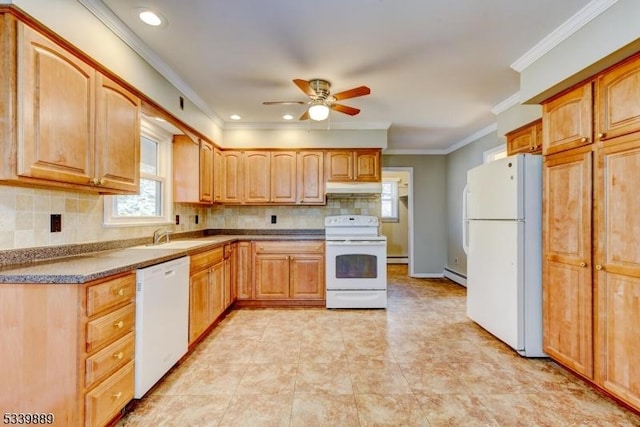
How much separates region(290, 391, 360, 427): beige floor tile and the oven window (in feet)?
6.68

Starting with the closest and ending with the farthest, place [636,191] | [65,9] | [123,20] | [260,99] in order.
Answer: [65,9] → [636,191] → [123,20] → [260,99]

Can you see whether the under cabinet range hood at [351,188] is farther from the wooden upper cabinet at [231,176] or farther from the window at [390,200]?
the window at [390,200]

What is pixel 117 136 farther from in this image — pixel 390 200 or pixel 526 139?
pixel 390 200

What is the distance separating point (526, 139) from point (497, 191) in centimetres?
85

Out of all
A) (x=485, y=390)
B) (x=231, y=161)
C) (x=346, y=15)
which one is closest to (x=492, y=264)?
(x=485, y=390)

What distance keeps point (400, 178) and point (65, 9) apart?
23.8 ft

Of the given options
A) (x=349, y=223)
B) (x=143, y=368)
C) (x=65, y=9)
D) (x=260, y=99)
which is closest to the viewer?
(x=65, y=9)

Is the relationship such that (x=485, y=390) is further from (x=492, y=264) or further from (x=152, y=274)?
(x=152, y=274)

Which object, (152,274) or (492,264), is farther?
(492,264)

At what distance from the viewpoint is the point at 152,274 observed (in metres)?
2.10

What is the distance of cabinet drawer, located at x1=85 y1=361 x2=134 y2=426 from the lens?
5.20 ft

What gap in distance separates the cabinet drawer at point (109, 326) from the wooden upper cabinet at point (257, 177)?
2692 millimetres

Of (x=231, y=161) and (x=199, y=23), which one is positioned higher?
(x=199, y=23)

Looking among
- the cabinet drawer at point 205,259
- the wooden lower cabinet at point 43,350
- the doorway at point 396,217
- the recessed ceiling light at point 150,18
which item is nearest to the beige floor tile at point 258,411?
the wooden lower cabinet at point 43,350
